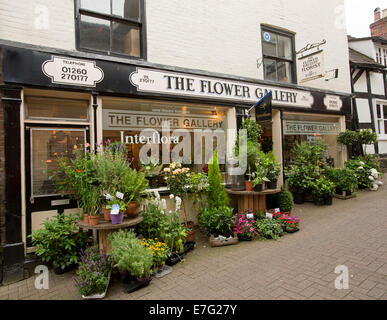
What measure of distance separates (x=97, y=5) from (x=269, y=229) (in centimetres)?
615

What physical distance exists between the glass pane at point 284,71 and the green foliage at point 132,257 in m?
7.00

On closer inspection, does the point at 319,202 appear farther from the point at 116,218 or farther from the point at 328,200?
the point at 116,218

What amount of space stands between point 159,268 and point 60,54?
4.28 meters

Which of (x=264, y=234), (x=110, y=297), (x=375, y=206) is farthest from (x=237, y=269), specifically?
(x=375, y=206)

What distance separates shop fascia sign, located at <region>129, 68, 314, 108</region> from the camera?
5.38 metres

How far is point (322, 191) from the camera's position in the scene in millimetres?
7066

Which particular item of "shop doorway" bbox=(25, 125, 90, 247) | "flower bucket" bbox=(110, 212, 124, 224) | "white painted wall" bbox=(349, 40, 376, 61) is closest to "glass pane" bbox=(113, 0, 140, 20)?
"shop doorway" bbox=(25, 125, 90, 247)

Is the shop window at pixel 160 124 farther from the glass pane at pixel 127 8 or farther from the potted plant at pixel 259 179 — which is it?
the glass pane at pixel 127 8

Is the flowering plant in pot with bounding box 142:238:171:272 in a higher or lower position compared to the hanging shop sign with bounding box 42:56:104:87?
lower

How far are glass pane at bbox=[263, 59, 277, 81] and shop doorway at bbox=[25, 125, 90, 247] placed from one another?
5.91 metres

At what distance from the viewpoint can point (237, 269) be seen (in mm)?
3738

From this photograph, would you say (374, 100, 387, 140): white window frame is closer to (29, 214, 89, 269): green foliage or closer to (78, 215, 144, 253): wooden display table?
(78, 215, 144, 253): wooden display table

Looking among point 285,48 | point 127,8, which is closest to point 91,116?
point 127,8
